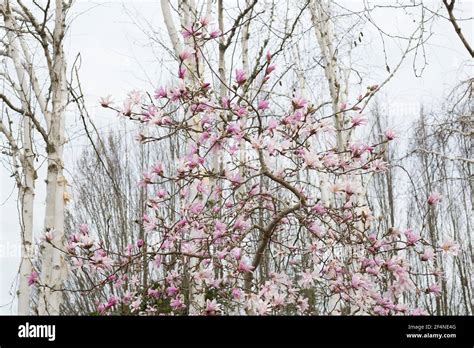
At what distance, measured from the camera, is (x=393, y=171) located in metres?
→ 9.27

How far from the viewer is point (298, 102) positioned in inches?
88.8

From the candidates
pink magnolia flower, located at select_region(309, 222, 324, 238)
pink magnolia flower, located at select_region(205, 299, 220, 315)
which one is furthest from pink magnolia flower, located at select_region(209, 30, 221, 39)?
pink magnolia flower, located at select_region(205, 299, 220, 315)

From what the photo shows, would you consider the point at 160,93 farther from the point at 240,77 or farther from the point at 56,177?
the point at 56,177

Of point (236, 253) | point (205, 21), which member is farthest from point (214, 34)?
point (236, 253)

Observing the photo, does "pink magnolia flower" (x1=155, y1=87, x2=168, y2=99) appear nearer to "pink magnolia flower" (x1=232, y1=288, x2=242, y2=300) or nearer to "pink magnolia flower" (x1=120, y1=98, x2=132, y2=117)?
"pink magnolia flower" (x1=120, y1=98, x2=132, y2=117)

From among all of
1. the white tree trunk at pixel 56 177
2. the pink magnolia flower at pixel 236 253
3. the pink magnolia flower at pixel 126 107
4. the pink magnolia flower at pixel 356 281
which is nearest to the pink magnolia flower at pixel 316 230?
the pink magnolia flower at pixel 356 281

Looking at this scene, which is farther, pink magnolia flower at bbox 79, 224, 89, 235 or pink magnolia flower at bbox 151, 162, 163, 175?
pink magnolia flower at bbox 79, 224, 89, 235

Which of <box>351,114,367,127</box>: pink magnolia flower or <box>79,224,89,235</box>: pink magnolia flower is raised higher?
<box>351,114,367,127</box>: pink magnolia flower

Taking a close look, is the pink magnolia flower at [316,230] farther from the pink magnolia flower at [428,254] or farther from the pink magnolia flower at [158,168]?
the pink magnolia flower at [158,168]

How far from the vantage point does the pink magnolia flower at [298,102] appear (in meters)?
2.26

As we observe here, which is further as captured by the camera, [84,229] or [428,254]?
[84,229]

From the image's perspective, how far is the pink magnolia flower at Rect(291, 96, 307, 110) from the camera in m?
2.26

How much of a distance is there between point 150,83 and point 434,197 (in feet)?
13.4

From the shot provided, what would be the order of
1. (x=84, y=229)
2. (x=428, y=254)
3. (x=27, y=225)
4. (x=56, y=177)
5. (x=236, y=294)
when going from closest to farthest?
(x=428, y=254) < (x=84, y=229) < (x=236, y=294) < (x=56, y=177) < (x=27, y=225)
